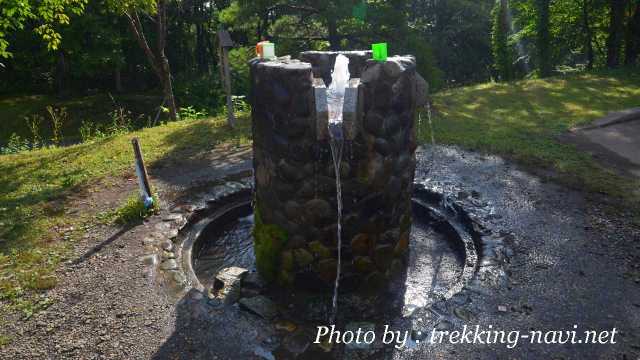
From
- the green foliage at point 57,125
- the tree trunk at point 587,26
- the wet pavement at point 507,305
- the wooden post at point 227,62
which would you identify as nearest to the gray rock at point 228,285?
the wet pavement at point 507,305

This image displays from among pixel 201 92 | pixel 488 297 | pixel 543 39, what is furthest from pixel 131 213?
pixel 201 92

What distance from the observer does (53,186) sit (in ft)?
23.7

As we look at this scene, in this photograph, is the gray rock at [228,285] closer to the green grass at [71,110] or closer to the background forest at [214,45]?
the background forest at [214,45]

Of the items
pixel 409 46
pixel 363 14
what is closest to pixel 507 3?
pixel 409 46

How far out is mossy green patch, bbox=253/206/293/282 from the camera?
15.9 feet

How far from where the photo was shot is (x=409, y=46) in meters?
12.1

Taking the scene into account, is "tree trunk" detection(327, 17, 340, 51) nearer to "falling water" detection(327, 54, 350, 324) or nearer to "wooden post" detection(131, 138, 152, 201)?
"wooden post" detection(131, 138, 152, 201)

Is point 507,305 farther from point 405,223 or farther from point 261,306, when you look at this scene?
point 261,306

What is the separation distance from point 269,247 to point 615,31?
1641 centimetres

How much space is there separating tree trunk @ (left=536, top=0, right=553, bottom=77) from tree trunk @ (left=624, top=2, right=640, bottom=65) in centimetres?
243

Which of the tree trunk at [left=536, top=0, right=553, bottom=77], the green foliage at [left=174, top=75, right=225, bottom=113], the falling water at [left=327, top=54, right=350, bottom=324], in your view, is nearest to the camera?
the falling water at [left=327, top=54, right=350, bottom=324]

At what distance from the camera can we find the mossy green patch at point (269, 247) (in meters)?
4.84

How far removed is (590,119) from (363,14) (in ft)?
18.8

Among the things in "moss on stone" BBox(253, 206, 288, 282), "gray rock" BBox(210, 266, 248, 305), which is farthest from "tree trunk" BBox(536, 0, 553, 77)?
"gray rock" BBox(210, 266, 248, 305)
